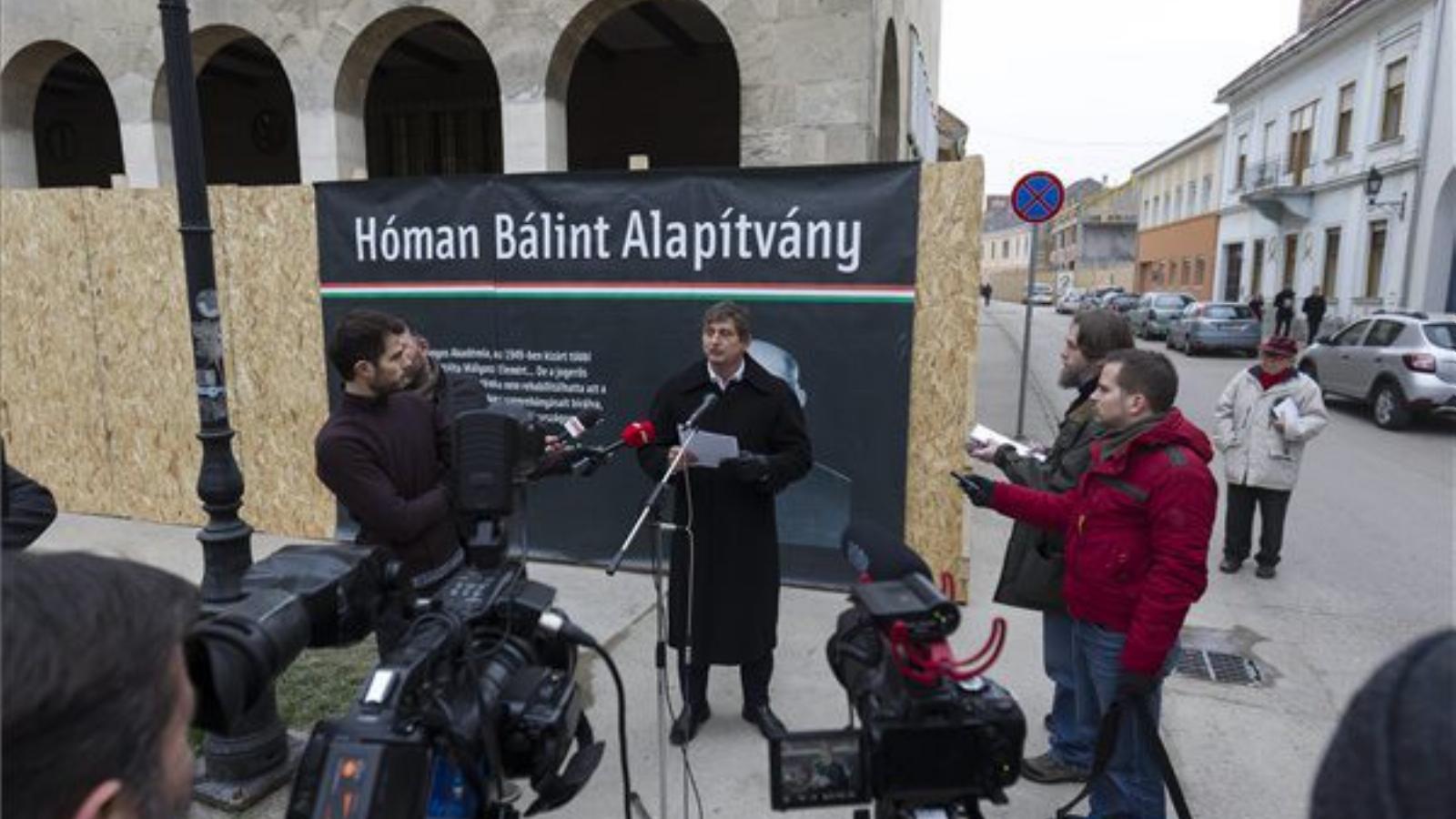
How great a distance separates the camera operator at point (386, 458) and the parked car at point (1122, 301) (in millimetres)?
34859

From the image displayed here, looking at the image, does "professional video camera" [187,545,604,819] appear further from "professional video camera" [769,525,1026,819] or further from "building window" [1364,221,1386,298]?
"building window" [1364,221,1386,298]

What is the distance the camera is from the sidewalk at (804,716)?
3559 mm

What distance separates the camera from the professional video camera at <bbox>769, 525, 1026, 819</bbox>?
1.64 metres

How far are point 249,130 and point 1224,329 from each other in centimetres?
2252

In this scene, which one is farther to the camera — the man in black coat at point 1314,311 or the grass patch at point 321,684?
the man in black coat at point 1314,311

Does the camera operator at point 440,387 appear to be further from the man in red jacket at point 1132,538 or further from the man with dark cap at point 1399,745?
the man with dark cap at point 1399,745

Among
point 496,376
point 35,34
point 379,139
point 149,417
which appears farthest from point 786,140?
point 379,139

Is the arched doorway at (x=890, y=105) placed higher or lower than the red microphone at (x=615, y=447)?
higher

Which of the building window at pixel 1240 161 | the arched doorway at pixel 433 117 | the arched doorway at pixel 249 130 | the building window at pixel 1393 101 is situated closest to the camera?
the arched doorway at pixel 433 117

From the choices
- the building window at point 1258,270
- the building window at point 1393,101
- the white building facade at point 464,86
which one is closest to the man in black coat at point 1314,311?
the building window at point 1393,101

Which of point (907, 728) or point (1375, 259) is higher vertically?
point (1375, 259)

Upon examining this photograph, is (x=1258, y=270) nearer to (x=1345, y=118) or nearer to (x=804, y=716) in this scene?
(x=1345, y=118)

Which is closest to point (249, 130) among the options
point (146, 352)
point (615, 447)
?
point (146, 352)

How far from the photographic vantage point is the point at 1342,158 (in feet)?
88.9
